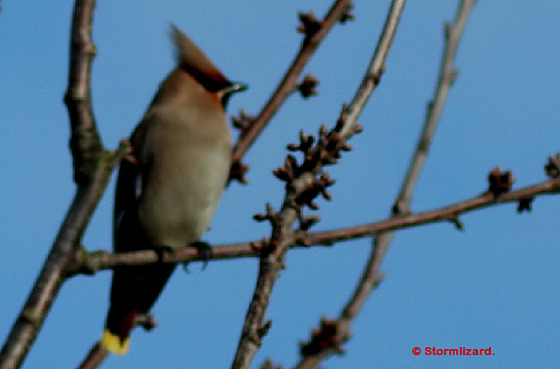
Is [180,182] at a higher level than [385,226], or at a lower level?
higher

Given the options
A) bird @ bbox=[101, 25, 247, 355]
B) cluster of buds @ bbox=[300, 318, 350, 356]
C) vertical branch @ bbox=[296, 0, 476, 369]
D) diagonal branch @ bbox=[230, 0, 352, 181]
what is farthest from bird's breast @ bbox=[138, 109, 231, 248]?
cluster of buds @ bbox=[300, 318, 350, 356]

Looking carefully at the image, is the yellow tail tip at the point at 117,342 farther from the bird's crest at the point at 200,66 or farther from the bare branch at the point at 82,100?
the bare branch at the point at 82,100

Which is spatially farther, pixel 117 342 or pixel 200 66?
pixel 200 66

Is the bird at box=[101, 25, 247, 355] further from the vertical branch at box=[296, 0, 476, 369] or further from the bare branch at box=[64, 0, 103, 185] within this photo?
the bare branch at box=[64, 0, 103, 185]

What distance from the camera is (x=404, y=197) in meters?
2.29

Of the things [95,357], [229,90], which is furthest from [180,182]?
[95,357]

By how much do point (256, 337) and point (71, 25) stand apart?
95 centimetres

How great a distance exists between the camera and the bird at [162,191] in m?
3.88

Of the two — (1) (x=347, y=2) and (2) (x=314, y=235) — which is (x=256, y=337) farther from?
(1) (x=347, y=2)

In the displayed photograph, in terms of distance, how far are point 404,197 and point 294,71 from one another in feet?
2.64

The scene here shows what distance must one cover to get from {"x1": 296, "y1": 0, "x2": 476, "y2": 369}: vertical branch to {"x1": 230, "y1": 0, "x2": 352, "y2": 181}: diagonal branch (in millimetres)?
403

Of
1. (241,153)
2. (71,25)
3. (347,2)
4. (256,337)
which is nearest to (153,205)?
(241,153)

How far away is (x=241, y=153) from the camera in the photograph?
127 inches

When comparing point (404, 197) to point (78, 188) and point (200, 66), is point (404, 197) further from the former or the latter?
point (200, 66)
